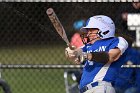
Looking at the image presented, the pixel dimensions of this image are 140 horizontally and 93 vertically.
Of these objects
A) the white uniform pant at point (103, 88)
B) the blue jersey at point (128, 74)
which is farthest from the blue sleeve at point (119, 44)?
the blue jersey at point (128, 74)

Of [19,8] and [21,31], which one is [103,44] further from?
[21,31]

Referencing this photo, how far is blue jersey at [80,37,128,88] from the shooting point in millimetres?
5230

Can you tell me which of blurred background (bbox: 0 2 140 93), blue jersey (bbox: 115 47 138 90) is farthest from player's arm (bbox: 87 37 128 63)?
blue jersey (bbox: 115 47 138 90)

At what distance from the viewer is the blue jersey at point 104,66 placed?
523cm

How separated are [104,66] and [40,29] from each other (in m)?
2.52

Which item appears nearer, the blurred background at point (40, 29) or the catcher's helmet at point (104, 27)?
the catcher's helmet at point (104, 27)

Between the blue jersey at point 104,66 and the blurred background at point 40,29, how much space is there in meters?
1.21

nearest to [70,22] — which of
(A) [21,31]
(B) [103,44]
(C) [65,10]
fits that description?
(A) [21,31]

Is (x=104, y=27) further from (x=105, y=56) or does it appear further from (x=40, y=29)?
(x=40, y=29)

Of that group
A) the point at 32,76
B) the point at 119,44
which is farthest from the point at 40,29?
the point at 32,76

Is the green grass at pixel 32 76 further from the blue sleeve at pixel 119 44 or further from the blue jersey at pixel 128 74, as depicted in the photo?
the blue sleeve at pixel 119 44

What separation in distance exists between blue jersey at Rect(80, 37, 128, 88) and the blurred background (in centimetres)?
121

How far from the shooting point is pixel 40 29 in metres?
7.67

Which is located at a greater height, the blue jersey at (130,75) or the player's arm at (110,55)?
the player's arm at (110,55)
